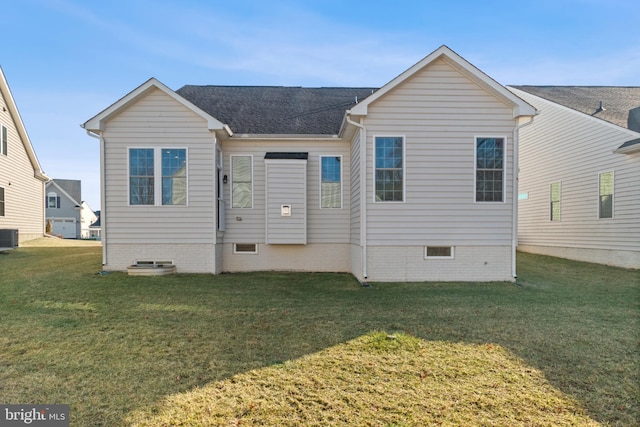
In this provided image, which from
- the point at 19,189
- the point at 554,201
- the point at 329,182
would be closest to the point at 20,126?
the point at 19,189

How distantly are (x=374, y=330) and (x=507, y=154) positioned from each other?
21.2ft

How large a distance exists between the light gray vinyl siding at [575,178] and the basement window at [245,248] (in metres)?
11.8

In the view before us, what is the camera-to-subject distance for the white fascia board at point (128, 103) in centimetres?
879

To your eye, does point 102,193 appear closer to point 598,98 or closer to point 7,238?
point 7,238

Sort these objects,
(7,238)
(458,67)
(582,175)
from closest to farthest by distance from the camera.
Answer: (458,67)
(582,175)
(7,238)

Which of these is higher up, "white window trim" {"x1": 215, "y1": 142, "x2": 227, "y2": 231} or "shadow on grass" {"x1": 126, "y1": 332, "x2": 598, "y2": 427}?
"white window trim" {"x1": 215, "y1": 142, "x2": 227, "y2": 231}

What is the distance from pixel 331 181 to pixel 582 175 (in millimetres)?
9418

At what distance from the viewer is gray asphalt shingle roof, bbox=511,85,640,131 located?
1215 cm

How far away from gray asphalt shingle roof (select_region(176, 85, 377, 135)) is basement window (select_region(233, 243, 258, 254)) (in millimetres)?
3604

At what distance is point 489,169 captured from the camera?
848cm

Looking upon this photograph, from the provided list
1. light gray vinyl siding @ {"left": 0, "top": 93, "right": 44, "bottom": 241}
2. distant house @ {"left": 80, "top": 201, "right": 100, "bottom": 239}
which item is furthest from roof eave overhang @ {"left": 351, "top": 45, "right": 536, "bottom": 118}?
distant house @ {"left": 80, "top": 201, "right": 100, "bottom": 239}

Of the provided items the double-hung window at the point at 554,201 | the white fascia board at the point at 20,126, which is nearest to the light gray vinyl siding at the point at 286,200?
the double-hung window at the point at 554,201

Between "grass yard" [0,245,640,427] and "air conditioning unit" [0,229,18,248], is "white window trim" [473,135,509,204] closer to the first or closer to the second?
"grass yard" [0,245,640,427]

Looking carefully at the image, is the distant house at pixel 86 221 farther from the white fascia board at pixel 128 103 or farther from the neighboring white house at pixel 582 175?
the neighboring white house at pixel 582 175
